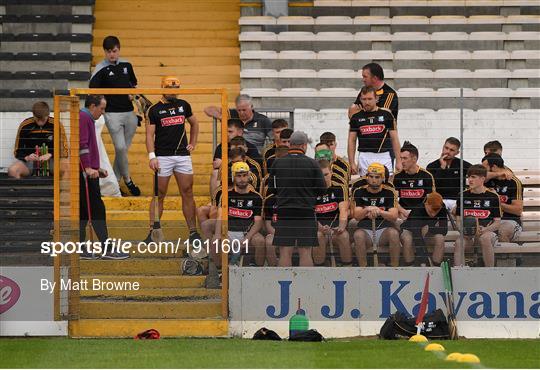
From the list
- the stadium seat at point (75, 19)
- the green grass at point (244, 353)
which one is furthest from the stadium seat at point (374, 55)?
the green grass at point (244, 353)

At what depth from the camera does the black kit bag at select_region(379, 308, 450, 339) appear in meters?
13.9

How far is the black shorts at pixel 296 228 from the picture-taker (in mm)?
14414

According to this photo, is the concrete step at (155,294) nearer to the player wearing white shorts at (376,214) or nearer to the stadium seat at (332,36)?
the player wearing white shorts at (376,214)

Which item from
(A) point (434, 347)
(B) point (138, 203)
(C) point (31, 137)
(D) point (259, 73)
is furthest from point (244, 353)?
(D) point (259, 73)

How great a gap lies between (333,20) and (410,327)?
870cm

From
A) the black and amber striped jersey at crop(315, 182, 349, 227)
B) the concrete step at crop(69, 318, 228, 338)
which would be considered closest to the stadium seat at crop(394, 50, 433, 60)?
the black and amber striped jersey at crop(315, 182, 349, 227)

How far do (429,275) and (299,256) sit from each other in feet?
4.27

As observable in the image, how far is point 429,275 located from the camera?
14.4m

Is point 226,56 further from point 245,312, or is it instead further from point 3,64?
point 245,312

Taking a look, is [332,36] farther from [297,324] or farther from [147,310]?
[297,324]

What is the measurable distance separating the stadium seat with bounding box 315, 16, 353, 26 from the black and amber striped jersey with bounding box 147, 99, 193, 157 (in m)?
7.01

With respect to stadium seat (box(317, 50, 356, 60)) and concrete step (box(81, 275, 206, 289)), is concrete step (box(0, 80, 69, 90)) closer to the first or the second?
stadium seat (box(317, 50, 356, 60))

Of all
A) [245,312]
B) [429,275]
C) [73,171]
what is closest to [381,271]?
[429,275]

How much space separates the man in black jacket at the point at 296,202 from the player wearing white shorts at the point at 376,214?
1.44 feet
